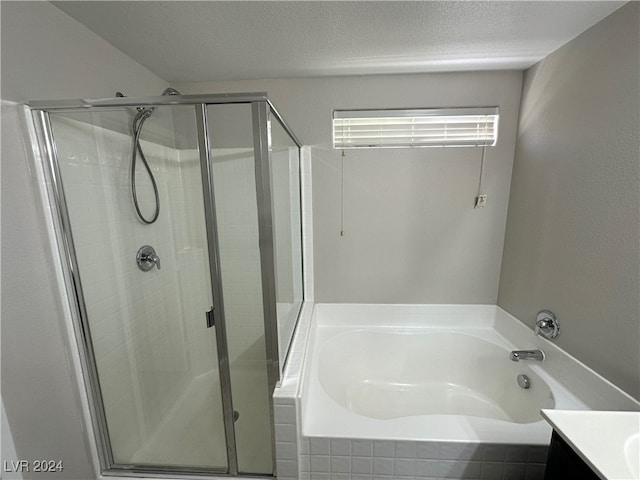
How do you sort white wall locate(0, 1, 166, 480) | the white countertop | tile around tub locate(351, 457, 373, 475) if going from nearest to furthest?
1. the white countertop
2. white wall locate(0, 1, 166, 480)
3. tile around tub locate(351, 457, 373, 475)

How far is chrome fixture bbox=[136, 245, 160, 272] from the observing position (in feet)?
5.00

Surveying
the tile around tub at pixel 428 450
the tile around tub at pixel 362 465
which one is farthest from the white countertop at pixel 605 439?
the tile around tub at pixel 362 465

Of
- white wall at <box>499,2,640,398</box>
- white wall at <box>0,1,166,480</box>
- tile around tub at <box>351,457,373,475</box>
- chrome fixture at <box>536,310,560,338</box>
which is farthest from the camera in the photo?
chrome fixture at <box>536,310,560,338</box>

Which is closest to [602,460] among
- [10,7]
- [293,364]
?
[293,364]

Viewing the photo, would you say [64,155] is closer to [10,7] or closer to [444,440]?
[10,7]

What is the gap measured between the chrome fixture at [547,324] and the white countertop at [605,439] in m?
0.59

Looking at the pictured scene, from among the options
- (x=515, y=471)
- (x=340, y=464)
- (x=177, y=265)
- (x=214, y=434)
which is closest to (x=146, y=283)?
(x=177, y=265)

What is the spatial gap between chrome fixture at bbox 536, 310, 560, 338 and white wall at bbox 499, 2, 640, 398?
0.03 meters

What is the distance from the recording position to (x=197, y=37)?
1.29 m

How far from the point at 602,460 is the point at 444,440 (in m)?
0.54

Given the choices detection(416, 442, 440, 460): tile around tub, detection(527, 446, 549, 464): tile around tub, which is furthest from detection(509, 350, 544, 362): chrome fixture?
detection(416, 442, 440, 460): tile around tub

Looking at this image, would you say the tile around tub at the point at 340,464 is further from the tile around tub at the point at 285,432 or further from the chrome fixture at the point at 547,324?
the chrome fixture at the point at 547,324

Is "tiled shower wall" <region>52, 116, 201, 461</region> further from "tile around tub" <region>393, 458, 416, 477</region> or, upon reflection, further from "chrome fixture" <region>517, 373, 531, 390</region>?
"chrome fixture" <region>517, 373, 531, 390</region>

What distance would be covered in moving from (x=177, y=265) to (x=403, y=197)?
1.62m
